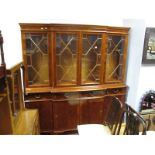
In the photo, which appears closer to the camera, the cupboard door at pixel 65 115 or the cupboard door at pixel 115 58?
the cupboard door at pixel 65 115

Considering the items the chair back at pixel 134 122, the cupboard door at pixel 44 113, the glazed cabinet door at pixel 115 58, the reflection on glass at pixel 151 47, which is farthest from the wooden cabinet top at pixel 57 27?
the chair back at pixel 134 122

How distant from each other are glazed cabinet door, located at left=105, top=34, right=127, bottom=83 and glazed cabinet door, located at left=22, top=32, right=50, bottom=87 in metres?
1.00

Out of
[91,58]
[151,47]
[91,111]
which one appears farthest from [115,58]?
[91,111]

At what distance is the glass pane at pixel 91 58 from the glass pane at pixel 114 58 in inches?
7.5

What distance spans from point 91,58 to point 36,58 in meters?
0.88

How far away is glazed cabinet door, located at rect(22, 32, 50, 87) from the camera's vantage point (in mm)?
2410

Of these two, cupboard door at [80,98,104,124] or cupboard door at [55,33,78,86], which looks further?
cupboard door at [80,98,104,124]

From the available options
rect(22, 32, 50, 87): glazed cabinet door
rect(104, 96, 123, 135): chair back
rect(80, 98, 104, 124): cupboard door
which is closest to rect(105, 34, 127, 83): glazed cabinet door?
rect(80, 98, 104, 124): cupboard door

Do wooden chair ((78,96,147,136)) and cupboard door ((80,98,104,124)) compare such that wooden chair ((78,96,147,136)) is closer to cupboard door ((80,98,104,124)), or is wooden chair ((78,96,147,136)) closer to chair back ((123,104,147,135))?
chair back ((123,104,147,135))

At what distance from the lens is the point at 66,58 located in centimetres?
259

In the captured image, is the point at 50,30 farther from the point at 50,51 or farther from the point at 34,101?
the point at 34,101

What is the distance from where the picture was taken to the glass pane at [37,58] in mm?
2424

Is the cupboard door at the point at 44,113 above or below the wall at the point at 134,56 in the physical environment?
below

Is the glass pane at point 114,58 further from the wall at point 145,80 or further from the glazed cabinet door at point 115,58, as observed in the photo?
the wall at point 145,80
